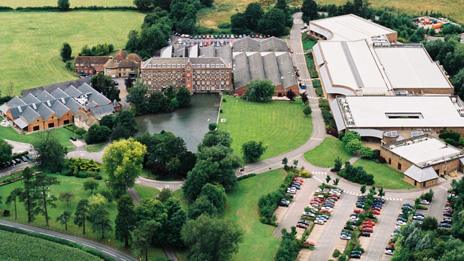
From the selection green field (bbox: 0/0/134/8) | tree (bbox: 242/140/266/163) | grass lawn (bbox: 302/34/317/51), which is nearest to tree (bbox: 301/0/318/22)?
grass lawn (bbox: 302/34/317/51)

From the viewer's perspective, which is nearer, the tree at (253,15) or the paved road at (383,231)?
the paved road at (383,231)

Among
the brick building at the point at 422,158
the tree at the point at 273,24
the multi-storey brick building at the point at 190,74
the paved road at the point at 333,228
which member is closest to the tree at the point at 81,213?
the paved road at the point at 333,228

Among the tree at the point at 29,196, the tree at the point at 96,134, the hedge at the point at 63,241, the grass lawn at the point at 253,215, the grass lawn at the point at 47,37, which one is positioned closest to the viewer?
the hedge at the point at 63,241

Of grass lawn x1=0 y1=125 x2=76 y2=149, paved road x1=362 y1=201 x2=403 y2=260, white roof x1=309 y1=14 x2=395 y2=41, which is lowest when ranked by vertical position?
grass lawn x1=0 y1=125 x2=76 y2=149

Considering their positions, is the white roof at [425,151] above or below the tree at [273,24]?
above

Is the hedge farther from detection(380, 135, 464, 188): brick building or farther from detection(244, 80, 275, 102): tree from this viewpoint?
detection(244, 80, 275, 102): tree

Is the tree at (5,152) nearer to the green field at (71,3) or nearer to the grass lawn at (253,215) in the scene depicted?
the grass lawn at (253,215)
